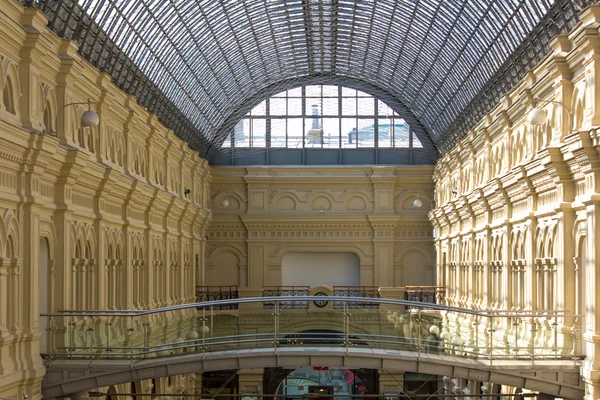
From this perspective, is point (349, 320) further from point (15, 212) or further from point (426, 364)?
point (15, 212)

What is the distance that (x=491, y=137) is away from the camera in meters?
42.8

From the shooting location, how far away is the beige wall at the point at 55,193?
78.9ft

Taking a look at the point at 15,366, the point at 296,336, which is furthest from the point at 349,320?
the point at 15,366

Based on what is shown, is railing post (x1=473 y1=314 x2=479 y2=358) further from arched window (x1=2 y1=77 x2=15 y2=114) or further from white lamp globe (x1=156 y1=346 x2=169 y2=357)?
arched window (x1=2 y1=77 x2=15 y2=114)

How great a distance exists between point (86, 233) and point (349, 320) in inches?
370

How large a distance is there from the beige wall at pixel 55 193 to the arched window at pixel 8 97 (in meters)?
0.03

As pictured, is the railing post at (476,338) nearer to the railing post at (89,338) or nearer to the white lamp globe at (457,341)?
the white lamp globe at (457,341)

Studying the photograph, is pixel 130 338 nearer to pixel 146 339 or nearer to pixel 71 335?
pixel 146 339

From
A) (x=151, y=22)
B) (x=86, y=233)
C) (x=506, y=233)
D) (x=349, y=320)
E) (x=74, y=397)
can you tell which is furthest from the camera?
(x=151, y=22)

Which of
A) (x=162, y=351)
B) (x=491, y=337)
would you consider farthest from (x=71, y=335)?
(x=491, y=337)

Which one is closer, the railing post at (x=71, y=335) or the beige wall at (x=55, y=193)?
the beige wall at (x=55, y=193)

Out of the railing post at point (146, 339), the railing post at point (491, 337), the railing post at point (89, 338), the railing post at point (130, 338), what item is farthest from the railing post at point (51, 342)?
the railing post at point (491, 337)

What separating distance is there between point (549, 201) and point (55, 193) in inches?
→ 577

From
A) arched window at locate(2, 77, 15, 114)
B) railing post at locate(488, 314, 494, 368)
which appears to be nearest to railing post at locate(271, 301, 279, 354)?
railing post at locate(488, 314, 494, 368)
